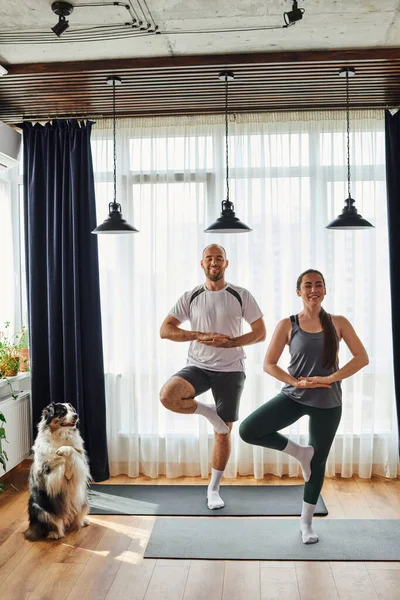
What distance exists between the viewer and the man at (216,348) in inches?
170

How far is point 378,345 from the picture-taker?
505 cm

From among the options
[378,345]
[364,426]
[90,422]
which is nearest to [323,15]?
[378,345]

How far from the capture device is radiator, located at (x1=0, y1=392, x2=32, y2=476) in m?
4.80

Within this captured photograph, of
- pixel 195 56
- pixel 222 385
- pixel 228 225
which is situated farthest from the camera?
pixel 222 385

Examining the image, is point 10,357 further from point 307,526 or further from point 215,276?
point 307,526

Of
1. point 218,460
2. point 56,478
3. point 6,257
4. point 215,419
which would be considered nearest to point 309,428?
point 215,419

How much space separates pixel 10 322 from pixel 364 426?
328 cm

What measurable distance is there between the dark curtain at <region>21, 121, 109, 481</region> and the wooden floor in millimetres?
1231

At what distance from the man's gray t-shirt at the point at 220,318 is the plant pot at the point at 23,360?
1.67 meters

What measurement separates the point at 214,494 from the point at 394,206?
270cm

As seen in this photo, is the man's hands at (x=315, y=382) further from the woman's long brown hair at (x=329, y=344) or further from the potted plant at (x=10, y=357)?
the potted plant at (x=10, y=357)

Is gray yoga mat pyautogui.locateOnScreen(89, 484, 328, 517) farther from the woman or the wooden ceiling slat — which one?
the wooden ceiling slat

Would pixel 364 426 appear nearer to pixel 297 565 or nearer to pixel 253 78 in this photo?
pixel 297 565

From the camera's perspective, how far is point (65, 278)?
5059mm
